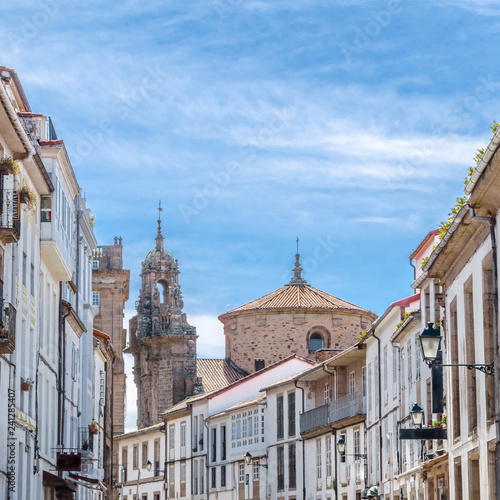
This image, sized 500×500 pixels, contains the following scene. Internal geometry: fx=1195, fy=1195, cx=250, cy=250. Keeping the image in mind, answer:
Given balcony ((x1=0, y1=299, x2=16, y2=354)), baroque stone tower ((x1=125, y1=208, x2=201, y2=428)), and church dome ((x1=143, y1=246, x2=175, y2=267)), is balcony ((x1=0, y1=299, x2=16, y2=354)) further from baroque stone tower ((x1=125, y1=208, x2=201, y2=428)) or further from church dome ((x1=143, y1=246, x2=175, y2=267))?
church dome ((x1=143, y1=246, x2=175, y2=267))

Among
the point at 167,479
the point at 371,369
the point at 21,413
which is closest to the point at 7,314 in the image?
the point at 21,413

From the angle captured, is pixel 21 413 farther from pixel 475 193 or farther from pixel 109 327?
pixel 109 327

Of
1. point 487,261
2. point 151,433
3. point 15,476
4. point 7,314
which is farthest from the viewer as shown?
point 151,433

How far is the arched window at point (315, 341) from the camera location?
274ft

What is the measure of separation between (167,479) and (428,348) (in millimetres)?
59640

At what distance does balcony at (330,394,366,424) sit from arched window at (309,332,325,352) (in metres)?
32.4

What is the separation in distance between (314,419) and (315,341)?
30.1 m

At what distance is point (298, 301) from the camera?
8444 centimetres

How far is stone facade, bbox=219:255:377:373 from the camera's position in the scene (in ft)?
273

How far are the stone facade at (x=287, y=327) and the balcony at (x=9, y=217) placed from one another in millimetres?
57794

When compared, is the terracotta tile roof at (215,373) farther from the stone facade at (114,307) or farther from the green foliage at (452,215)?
the green foliage at (452,215)

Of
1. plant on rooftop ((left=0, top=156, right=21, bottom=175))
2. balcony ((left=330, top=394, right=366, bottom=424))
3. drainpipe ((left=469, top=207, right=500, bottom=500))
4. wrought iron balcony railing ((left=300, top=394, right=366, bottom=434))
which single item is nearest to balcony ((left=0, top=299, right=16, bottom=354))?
plant on rooftop ((left=0, top=156, right=21, bottom=175))

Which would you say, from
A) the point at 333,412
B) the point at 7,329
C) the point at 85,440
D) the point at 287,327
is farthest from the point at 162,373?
the point at 7,329

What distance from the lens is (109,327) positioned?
277 feet
